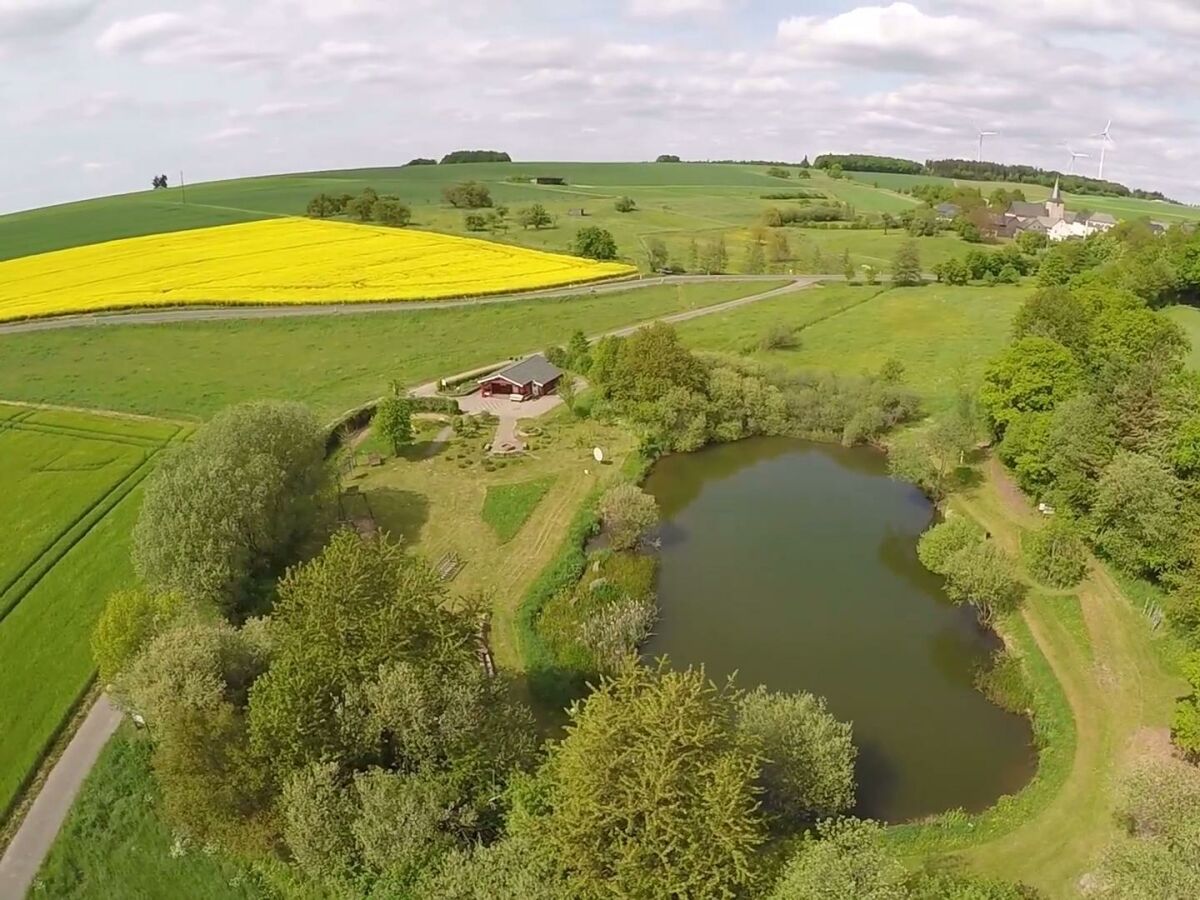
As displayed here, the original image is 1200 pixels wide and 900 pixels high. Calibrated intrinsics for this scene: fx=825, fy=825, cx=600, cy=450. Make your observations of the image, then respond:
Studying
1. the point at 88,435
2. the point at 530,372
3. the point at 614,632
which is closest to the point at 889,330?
the point at 530,372

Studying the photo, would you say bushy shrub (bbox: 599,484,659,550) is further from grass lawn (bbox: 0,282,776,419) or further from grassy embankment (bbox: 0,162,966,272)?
grassy embankment (bbox: 0,162,966,272)

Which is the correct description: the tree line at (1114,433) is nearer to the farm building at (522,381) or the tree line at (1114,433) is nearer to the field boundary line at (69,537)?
the farm building at (522,381)

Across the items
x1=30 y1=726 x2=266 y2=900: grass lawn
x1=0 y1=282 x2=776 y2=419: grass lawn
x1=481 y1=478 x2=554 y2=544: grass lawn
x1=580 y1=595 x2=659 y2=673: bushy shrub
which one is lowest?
x1=30 y1=726 x2=266 y2=900: grass lawn

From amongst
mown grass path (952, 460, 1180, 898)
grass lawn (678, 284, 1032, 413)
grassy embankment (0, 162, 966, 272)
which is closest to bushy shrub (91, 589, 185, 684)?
mown grass path (952, 460, 1180, 898)

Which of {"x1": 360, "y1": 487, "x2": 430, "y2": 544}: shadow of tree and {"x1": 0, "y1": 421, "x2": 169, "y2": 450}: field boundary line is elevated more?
{"x1": 0, "y1": 421, "x2": 169, "y2": 450}: field boundary line

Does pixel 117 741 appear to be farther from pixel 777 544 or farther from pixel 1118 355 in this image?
pixel 1118 355

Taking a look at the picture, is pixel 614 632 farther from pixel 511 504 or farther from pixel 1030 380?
pixel 1030 380

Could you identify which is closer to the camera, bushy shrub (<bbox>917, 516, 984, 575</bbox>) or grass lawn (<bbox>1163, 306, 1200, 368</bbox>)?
bushy shrub (<bbox>917, 516, 984, 575</bbox>)
